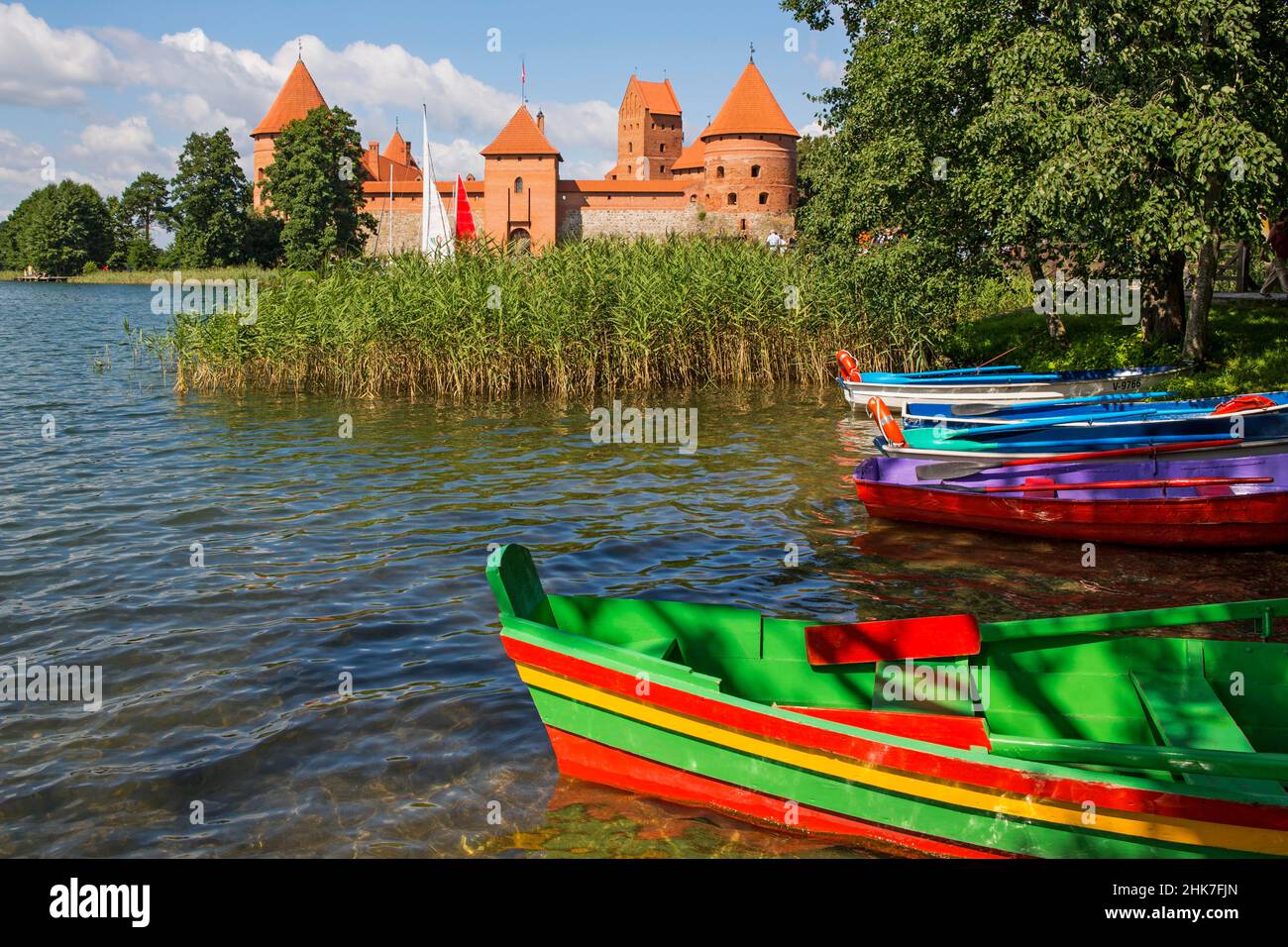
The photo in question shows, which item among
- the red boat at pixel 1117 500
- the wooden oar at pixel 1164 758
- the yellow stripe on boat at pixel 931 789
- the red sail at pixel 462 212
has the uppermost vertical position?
the red sail at pixel 462 212

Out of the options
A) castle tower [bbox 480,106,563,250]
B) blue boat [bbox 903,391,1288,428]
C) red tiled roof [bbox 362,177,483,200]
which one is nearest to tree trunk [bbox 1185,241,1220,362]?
blue boat [bbox 903,391,1288,428]

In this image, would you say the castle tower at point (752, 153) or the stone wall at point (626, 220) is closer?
the castle tower at point (752, 153)

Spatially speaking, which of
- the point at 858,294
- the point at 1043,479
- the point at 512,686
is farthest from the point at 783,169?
the point at 512,686

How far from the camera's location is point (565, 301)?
18812 mm

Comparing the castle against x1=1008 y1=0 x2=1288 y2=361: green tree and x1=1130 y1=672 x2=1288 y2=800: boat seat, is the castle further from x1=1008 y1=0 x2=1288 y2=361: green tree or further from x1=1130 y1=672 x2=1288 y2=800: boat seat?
x1=1130 y1=672 x2=1288 y2=800: boat seat

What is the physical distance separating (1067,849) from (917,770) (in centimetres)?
66

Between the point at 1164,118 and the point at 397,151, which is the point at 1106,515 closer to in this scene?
the point at 1164,118

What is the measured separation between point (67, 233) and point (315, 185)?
157 ft

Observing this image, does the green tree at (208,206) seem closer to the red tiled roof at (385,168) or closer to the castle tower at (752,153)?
the red tiled roof at (385,168)

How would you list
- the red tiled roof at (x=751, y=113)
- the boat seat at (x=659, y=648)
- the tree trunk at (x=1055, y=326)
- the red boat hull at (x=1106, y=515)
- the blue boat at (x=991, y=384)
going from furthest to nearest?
the red tiled roof at (x=751, y=113), the tree trunk at (x=1055, y=326), the blue boat at (x=991, y=384), the red boat hull at (x=1106, y=515), the boat seat at (x=659, y=648)

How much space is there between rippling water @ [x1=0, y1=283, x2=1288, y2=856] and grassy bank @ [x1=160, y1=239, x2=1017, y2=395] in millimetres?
1338

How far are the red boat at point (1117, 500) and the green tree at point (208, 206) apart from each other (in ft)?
226

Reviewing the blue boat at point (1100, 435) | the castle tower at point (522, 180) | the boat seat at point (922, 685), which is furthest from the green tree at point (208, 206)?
the boat seat at point (922, 685)

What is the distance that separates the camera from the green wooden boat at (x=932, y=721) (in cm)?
424
